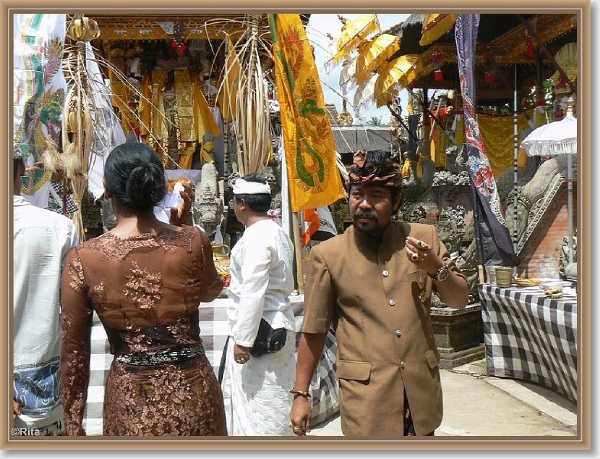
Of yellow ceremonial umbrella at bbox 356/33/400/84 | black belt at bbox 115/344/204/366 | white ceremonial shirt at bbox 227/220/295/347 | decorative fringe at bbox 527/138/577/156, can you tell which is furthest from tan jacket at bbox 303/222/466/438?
yellow ceremonial umbrella at bbox 356/33/400/84

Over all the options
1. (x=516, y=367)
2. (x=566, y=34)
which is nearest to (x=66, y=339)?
(x=516, y=367)

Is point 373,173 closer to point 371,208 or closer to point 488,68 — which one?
point 371,208

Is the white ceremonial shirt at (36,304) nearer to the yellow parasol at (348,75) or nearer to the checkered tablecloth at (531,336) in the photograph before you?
the checkered tablecloth at (531,336)

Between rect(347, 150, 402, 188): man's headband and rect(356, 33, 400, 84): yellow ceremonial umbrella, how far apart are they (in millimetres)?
7214

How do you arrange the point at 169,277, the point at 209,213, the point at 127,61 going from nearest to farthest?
the point at 169,277, the point at 209,213, the point at 127,61

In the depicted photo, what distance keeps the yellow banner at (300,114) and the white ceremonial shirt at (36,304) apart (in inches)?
86.5

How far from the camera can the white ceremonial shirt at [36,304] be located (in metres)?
2.52

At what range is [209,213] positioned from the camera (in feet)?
21.2

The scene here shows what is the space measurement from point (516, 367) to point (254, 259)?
10.2 feet

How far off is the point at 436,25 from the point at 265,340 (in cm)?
563

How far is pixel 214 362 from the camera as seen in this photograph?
4.15 metres

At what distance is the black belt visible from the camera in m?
1.96

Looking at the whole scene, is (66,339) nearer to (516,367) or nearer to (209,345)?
(209,345)

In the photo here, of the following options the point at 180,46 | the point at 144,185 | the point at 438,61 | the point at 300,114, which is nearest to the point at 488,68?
the point at 438,61
